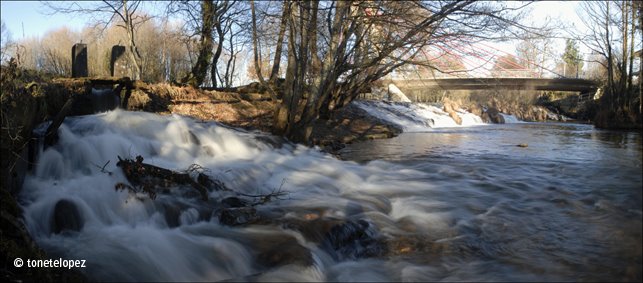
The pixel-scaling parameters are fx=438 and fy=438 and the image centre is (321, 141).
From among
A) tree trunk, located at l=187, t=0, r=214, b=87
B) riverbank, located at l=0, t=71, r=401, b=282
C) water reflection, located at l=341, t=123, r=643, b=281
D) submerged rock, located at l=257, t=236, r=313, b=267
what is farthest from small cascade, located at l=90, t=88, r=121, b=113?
submerged rock, located at l=257, t=236, r=313, b=267

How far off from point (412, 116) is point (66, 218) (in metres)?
22.2

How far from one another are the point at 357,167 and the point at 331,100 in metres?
6.47

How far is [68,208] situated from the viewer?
14.9 feet

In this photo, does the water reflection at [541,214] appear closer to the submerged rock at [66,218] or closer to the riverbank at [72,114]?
the riverbank at [72,114]

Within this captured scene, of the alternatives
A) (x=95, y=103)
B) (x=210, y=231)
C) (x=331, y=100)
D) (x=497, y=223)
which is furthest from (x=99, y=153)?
(x=331, y=100)

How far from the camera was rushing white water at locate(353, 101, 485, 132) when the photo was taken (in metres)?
22.6

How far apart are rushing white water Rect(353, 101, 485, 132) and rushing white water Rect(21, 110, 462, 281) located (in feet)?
45.4

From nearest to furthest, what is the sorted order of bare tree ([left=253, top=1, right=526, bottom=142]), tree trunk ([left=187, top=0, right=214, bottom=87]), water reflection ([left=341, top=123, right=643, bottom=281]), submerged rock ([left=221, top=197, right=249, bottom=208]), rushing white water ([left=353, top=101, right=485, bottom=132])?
water reflection ([left=341, top=123, right=643, bottom=281])
submerged rock ([left=221, top=197, right=249, bottom=208])
bare tree ([left=253, top=1, right=526, bottom=142])
tree trunk ([left=187, top=0, right=214, bottom=87])
rushing white water ([left=353, top=101, right=485, bottom=132])

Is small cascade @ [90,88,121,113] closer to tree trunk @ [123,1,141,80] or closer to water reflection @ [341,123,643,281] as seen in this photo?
water reflection @ [341,123,643,281]

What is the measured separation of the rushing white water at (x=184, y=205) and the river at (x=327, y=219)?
19 millimetres

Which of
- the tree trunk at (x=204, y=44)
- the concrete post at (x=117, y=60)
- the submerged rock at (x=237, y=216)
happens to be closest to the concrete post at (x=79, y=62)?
the concrete post at (x=117, y=60)

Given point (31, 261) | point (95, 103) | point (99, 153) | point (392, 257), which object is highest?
point (95, 103)

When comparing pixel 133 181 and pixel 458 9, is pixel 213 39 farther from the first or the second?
pixel 133 181

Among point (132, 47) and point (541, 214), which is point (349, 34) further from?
point (132, 47)
